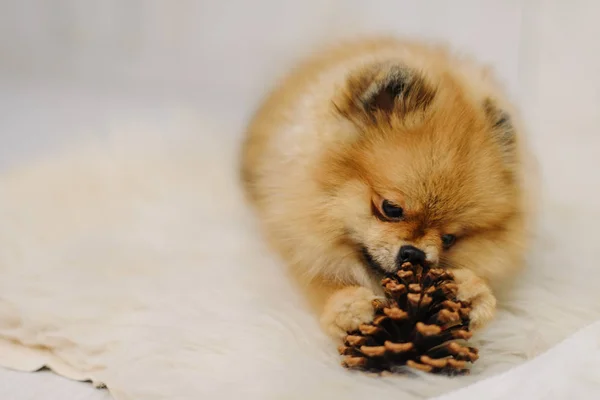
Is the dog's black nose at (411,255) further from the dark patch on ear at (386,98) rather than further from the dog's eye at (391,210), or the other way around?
the dark patch on ear at (386,98)

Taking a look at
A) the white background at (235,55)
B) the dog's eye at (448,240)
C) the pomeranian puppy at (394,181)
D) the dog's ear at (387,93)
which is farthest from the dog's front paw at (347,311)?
the white background at (235,55)

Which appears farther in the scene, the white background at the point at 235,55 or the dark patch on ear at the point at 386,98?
the white background at the point at 235,55

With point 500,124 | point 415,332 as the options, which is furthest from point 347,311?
point 500,124

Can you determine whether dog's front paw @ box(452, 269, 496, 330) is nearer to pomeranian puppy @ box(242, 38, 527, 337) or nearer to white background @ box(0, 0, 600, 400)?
pomeranian puppy @ box(242, 38, 527, 337)

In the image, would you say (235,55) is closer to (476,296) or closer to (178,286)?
(178,286)

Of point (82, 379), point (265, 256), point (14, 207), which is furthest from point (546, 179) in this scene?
point (14, 207)
